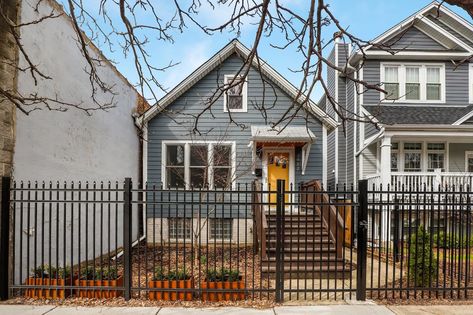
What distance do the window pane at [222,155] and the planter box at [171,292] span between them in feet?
21.3

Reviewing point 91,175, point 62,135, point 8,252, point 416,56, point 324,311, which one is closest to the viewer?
point 324,311

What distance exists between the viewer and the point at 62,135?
325 inches

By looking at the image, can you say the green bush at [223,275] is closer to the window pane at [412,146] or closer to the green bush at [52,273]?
the green bush at [52,273]

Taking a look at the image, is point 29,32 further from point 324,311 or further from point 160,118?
point 324,311

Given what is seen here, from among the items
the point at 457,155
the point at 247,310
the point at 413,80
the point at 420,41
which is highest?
the point at 420,41

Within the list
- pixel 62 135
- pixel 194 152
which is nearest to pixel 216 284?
pixel 62 135

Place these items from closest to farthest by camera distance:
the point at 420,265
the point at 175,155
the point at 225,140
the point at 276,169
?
the point at 420,265 → the point at 225,140 → the point at 276,169 → the point at 175,155

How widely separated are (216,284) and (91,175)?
525 centimetres

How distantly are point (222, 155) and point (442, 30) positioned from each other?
30.8 ft

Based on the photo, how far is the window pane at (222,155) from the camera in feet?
41.1

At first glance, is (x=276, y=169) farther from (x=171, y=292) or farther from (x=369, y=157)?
(x=171, y=292)

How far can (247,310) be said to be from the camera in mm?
5680

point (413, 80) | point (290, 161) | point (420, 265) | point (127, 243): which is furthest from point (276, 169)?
point (127, 243)

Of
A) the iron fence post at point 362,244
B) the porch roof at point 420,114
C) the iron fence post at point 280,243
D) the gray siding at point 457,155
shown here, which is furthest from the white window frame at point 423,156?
the iron fence post at point 280,243
